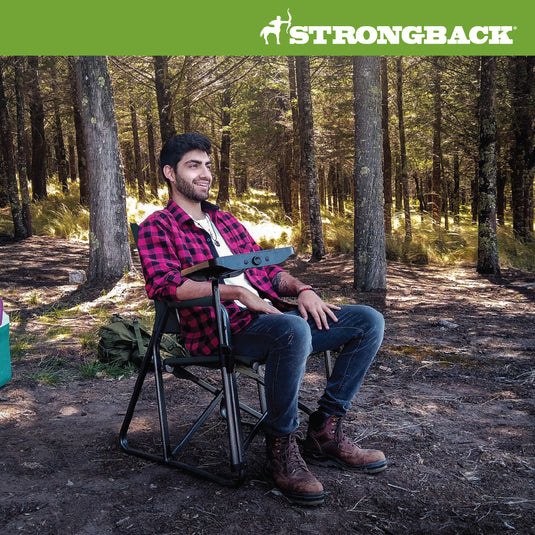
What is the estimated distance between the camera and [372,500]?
278cm

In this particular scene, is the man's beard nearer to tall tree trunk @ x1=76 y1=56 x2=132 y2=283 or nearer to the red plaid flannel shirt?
the red plaid flannel shirt

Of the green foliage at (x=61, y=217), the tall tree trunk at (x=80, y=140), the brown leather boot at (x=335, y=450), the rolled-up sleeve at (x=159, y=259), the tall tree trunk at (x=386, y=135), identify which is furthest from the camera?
the tall tree trunk at (x=386, y=135)

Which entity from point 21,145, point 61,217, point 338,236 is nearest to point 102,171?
point 21,145

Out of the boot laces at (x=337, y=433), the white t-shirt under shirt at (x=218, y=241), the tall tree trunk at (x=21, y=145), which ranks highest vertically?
the tall tree trunk at (x=21, y=145)

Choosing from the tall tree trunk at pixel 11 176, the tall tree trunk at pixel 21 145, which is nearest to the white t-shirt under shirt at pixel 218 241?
the tall tree trunk at pixel 11 176

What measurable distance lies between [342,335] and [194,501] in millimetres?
1119

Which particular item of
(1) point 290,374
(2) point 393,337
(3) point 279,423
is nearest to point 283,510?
(3) point 279,423

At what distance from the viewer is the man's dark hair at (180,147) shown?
10.8 feet

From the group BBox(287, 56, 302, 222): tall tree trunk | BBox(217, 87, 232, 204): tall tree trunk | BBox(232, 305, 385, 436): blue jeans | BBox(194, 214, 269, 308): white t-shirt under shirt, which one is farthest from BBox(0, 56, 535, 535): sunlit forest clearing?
BBox(217, 87, 232, 204): tall tree trunk

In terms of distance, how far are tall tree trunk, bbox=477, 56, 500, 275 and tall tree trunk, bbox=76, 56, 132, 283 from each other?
22.7 feet

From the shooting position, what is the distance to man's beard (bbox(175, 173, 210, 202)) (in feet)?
10.9

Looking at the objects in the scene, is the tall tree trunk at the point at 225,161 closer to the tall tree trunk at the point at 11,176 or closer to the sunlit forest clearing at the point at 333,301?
the sunlit forest clearing at the point at 333,301

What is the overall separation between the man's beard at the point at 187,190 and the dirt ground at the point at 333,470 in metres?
1.46

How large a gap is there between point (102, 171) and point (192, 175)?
20.5 ft
